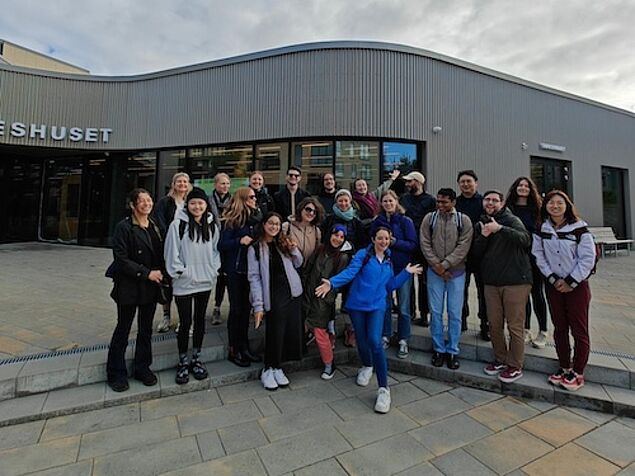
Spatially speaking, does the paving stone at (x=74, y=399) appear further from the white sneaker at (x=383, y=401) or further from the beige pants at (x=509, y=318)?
the beige pants at (x=509, y=318)

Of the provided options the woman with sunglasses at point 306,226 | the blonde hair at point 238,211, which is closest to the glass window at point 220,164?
the blonde hair at point 238,211

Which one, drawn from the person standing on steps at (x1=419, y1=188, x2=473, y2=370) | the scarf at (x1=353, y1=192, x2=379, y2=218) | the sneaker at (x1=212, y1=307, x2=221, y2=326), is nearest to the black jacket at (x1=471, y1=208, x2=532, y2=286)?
the person standing on steps at (x1=419, y1=188, x2=473, y2=370)

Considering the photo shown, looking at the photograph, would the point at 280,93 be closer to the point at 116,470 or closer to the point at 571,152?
the point at 116,470

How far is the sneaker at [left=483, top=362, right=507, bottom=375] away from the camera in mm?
3160

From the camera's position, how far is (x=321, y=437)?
2.41m

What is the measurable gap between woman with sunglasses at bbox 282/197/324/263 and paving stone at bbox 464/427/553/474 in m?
1.94

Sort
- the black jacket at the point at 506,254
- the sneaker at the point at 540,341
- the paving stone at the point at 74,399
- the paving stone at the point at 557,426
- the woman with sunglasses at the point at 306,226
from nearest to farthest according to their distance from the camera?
1. the paving stone at the point at 557,426
2. the paving stone at the point at 74,399
3. the black jacket at the point at 506,254
4. the woman with sunglasses at the point at 306,226
5. the sneaker at the point at 540,341

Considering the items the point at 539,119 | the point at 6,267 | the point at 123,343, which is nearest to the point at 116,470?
the point at 123,343

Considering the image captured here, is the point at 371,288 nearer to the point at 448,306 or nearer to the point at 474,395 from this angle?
the point at 448,306

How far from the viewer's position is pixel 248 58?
9.03m

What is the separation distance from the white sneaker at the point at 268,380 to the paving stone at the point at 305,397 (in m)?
0.06

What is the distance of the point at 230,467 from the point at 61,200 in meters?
12.8

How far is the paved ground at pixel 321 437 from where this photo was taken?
213 centimetres

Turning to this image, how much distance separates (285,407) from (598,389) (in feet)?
8.38
